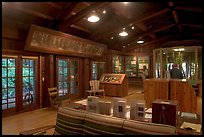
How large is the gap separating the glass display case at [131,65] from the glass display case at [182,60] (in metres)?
2.38

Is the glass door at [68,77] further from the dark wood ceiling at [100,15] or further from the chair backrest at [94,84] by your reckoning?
the dark wood ceiling at [100,15]

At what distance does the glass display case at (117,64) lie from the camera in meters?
11.2

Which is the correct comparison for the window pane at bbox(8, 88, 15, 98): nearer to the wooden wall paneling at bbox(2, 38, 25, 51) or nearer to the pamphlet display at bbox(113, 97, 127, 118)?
the wooden wall paneling at bbox(2, 38, 25, 51)

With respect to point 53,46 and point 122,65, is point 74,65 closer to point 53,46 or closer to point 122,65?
point 53,46

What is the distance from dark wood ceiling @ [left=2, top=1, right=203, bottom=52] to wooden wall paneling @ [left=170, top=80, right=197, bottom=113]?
133 cm

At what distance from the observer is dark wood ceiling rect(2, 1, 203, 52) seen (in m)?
5.09

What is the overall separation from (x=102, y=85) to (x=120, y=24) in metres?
2.99

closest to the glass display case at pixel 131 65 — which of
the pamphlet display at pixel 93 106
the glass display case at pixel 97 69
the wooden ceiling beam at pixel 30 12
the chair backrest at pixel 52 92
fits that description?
the glass display case at pixel 97 69

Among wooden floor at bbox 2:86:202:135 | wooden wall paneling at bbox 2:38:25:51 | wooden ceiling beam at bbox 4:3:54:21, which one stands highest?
wooden ceiling beam at bbox 4:3:54:21

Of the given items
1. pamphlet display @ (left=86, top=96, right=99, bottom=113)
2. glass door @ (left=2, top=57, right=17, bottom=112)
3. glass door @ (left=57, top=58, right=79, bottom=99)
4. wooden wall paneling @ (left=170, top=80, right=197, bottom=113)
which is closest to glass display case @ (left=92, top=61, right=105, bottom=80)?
glass door @ (left=57, top=58, right=79, bottom=99)

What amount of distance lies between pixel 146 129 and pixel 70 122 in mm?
967

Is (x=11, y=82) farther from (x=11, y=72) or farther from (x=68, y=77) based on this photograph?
(x=68, y=77)

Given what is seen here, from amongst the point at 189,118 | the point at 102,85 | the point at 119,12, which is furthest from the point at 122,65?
the point at 189,118

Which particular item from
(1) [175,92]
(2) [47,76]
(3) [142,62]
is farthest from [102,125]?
(3) [142,62]
